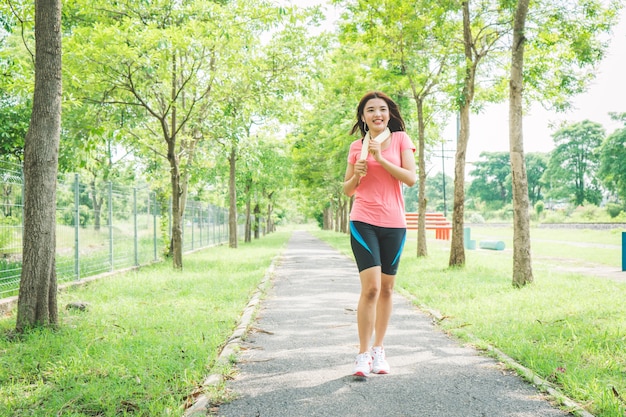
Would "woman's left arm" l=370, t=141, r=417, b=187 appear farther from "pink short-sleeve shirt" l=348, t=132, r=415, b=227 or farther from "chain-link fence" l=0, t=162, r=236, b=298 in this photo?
"chain-link fence" l=0, t=162, r=236, b=298

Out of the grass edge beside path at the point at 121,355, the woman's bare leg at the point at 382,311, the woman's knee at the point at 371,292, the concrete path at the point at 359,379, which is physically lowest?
the concrete path at the point at 359,379

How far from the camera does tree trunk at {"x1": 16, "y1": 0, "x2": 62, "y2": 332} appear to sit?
509 centimetres

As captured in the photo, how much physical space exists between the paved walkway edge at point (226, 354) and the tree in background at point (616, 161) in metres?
49.0

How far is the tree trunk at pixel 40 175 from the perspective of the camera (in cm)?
509

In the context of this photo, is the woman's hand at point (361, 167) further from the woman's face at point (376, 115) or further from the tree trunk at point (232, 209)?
the tree trunk at point (232, 209)

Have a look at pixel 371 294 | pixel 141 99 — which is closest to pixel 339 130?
pixel 141 99

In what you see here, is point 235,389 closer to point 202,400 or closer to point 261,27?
point 202,400

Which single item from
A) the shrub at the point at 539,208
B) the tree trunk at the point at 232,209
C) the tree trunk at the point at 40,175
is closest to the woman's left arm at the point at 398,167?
the tree trunk at the point at 40,175

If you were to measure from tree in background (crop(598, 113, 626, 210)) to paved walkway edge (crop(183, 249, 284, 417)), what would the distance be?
4897cm

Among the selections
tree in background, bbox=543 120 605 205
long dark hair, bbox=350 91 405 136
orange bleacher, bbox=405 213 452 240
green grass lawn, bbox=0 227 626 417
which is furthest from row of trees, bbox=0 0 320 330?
tree in background, bbox=543 120 605 205

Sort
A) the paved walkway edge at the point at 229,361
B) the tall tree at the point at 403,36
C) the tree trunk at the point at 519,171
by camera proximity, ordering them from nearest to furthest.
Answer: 1. the paved walkway edge at the point at 229,361
2. the tree trunk at the point at 519,171
3. the tall tree at the point at 403,36

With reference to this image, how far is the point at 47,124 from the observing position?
5.14 m

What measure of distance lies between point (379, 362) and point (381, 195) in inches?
53.9

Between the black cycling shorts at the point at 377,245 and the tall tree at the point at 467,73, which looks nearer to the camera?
the black cycling shorts at the point at 377,245
